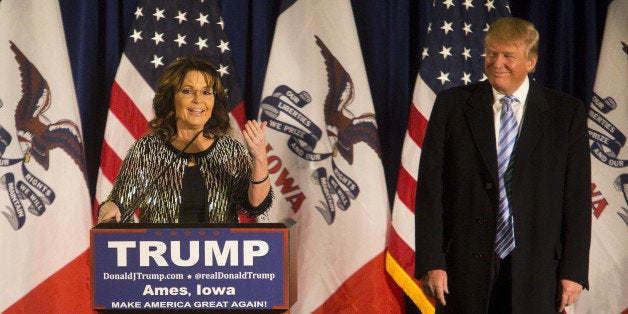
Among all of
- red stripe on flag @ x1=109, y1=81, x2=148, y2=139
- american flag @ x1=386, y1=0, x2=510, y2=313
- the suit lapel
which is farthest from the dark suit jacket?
red stripe on flag @ x1=109, y1=81, x2=148, y2=139

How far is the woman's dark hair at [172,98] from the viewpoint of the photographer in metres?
2.68

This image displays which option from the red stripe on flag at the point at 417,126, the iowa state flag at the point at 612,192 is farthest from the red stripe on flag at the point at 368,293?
the iowa state flag at the point at 612,192

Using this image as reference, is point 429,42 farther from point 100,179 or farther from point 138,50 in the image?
point 100,179

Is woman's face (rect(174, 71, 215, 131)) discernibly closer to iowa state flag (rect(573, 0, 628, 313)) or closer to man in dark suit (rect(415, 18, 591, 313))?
man in dark suit (rect(415, 18, 591, 313))

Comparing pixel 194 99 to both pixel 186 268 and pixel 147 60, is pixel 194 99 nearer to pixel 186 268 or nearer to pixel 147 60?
pixel 186 268

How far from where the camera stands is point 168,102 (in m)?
2.73

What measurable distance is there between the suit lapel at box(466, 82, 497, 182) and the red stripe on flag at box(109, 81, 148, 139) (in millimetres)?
1920

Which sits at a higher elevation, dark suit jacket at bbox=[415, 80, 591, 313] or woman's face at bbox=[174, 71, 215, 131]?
woman's face at bbox=[174, 71, 215, 131]

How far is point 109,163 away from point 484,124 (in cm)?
207

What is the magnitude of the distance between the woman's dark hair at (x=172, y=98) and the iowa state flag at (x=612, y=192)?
79.6 inches

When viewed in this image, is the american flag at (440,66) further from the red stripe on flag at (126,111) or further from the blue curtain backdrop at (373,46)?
the red stripe on flag at (126,111)

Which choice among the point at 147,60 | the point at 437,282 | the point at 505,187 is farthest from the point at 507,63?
the point at 147,60

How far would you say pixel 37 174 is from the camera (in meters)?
3.64

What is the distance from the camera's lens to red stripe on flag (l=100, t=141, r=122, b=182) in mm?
3621
